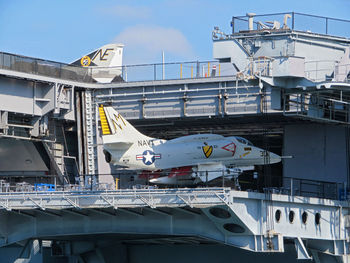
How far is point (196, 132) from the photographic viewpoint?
2176 inches

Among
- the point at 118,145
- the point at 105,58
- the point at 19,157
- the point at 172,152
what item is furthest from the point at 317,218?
the point at 105,58

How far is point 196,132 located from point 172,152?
586 cm

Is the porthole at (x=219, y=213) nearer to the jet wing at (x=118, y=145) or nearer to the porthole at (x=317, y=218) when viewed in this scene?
the porthole at (x=317, y=218)

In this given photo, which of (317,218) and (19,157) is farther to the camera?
(19,157)

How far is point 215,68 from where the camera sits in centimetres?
4838

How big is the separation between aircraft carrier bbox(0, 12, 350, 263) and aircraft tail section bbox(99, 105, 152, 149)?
0.63 metres

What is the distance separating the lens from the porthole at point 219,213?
1341 inches

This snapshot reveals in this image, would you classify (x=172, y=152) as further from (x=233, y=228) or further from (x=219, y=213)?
(x=219, y=213)

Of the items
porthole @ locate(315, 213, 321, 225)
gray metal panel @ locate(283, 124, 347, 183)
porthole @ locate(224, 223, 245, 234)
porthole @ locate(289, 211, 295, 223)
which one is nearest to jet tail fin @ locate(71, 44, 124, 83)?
gray metal panel @ locate(283, 124, 347, 183)

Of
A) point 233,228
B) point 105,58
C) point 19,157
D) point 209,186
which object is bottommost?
point 233,228

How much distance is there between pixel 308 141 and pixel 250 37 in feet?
35.5

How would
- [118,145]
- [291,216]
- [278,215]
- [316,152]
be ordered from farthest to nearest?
[118,145]
[316,152]
[291,216]
[278,215]

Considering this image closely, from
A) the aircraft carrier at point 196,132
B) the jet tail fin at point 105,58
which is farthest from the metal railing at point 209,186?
the jet tail fin at point 105,58

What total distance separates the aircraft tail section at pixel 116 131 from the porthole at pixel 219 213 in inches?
623
